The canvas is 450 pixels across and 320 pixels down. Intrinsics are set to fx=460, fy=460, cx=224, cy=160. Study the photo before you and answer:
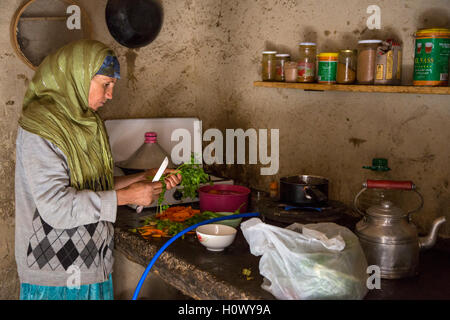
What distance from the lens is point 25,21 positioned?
2340 millimetres

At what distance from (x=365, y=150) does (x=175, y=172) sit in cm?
91

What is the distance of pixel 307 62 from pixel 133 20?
100 centimetres

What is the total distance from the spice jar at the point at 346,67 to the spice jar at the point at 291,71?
0.27 m

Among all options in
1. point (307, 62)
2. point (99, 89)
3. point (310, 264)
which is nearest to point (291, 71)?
point (307, 62)

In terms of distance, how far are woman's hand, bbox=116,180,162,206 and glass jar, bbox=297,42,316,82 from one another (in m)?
0.91

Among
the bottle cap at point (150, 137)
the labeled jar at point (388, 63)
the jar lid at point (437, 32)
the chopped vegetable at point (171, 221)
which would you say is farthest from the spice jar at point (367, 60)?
the bottle cap at point (150, 137)

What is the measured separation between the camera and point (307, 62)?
2.24m

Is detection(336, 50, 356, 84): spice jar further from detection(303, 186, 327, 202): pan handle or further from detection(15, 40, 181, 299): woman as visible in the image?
detection(15, 40, 181, 299): woman

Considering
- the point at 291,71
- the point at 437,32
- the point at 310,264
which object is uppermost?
the point at 437,32

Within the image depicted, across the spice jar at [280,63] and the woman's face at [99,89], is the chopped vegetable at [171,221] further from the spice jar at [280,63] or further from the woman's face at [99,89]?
the spice jar at [280,63]

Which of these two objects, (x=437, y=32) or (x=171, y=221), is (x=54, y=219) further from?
(x=437, y=32)

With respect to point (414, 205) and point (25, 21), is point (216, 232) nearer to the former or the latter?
point (414, 205)

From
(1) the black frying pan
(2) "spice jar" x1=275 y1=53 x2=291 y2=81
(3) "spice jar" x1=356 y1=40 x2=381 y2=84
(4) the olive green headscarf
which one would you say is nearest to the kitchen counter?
(4) the olive green headscarf
